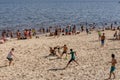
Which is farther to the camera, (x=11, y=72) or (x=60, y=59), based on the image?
(x=60, y=59)

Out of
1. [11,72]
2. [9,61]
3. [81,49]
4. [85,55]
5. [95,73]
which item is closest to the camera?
[95,73]

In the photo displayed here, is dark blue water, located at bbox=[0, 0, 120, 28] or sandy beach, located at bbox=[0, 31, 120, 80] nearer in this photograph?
sandy beach, located at bbox=[0, 31, 120, 80]

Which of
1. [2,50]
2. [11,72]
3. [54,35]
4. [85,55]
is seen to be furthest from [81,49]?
[54,35]

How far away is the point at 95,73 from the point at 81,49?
846cm

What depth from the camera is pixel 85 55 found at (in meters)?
23.7

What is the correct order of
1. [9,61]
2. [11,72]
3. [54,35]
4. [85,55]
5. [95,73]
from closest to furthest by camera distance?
[95,73] → [11,72] → [9,61] → [85,55] → [54,35]

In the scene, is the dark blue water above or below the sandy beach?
below

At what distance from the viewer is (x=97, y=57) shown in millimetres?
22688

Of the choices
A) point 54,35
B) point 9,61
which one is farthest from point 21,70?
point 54,35

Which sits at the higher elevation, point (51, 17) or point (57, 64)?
point (57, 64)

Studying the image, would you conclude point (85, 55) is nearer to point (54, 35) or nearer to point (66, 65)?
point (66, 65)

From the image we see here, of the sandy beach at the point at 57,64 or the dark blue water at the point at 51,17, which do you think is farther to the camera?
the dark blue water at the point at 51,17

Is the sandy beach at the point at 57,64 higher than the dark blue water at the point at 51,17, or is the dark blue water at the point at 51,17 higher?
the sandy beach at the point at 57,64

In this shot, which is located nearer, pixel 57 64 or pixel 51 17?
pixel 57 64
